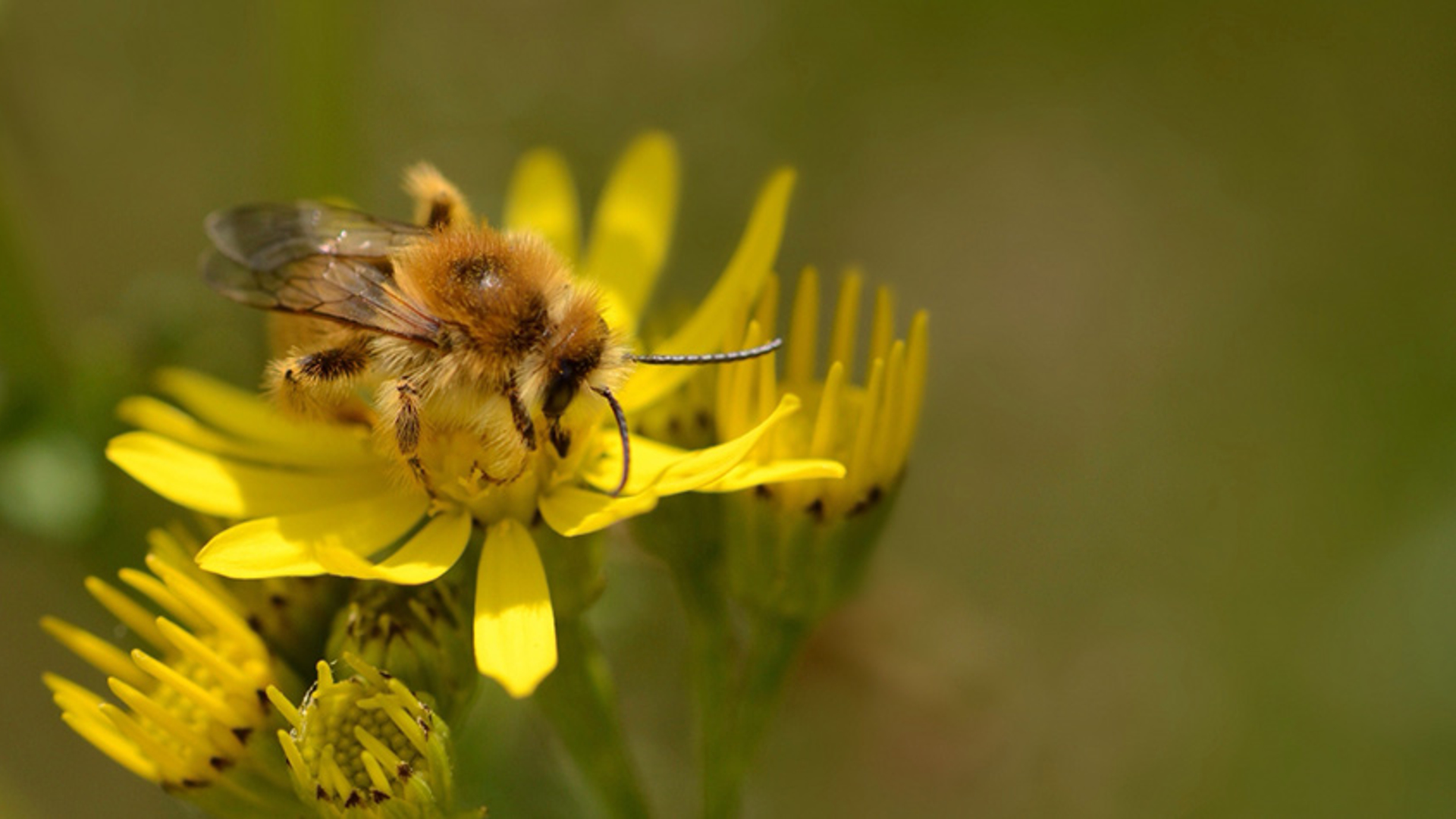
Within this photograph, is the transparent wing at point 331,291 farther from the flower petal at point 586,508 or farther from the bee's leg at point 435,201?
the flower petal at point 586,508

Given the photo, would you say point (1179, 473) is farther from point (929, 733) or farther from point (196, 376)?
point (196, 376)

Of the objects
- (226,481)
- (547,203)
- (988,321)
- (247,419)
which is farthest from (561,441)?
(988,321)

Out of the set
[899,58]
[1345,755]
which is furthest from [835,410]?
[899,58]

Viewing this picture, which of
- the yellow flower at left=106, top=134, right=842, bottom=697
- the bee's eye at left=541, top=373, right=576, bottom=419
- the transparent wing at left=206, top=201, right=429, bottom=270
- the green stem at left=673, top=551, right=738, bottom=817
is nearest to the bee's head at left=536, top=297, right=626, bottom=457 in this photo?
the bee's eye at left=541, top=373, right=576, bottom=419

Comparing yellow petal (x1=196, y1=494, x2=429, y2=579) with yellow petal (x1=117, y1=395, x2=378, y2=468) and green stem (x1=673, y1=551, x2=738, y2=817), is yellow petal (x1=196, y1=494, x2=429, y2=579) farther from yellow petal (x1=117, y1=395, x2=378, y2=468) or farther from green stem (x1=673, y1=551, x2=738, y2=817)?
green stem (x1=673, y1=551, x2=738, y2=817)

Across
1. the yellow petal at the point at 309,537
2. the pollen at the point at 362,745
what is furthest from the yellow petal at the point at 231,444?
the pollen at the point at 362,745

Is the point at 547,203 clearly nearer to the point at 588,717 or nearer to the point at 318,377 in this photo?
the point at 318,377
